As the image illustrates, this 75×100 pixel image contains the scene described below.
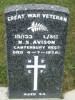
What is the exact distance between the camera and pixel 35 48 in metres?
4.13

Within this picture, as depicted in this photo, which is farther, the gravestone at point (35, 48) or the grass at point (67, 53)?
the grass at point (67, 53)

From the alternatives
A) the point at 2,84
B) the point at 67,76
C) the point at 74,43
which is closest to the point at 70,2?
the point at 74,43

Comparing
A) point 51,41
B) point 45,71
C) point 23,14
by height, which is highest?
point 23,14

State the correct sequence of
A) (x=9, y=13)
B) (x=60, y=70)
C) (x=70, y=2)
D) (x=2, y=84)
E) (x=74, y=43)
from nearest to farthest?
(x=9, y=13) < (x=60, y=70) < (x=2, y=84) < (x=74, y=43) < (x=70, y=2)

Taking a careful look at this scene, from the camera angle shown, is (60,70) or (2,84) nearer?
(60,70)

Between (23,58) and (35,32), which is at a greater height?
(35,32)

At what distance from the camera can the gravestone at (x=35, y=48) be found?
3871 millimetres

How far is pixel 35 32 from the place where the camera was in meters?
3.99

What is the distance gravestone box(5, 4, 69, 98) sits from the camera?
3.87 metres

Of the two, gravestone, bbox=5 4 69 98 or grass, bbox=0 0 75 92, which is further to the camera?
grass, bbox=0 0 75 92

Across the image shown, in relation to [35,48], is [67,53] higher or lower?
lower

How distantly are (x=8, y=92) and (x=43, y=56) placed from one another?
911 millimetres

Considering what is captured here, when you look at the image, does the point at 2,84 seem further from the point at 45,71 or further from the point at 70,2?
the point at 70,2

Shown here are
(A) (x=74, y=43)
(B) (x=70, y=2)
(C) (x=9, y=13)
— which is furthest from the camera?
(B) (x=70, y=2)
